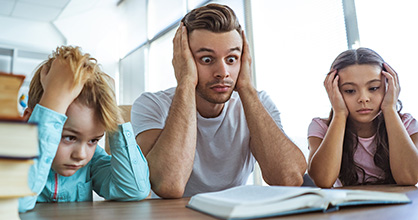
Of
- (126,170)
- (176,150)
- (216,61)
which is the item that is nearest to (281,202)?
(126,170)

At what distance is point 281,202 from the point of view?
40cm

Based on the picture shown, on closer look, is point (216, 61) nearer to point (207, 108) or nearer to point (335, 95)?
point (207, 108)

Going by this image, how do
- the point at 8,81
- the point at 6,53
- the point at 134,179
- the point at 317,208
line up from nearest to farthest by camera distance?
Result: the point at 8,81 → the point at 317,208 → the point at 134,179 → the point at 6,53

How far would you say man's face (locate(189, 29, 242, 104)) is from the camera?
1100 millimetres

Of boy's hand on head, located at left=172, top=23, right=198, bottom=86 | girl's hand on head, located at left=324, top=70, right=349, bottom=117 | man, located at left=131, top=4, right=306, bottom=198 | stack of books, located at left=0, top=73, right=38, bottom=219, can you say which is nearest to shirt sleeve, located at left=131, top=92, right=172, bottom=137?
man, located at left=131, top=4, right=306, bottom=198

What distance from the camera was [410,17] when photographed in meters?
1.59

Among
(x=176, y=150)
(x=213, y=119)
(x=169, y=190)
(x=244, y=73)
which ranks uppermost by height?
(x=244, y=73)

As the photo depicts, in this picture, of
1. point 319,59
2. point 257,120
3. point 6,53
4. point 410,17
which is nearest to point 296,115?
point 319,59

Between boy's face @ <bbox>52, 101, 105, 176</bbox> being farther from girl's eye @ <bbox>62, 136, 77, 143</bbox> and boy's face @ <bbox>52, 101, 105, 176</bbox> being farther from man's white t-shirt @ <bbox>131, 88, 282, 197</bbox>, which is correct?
man's white t-shirt @ <bbox>131, 88, 282, 197</bbox>

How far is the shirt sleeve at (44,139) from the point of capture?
1.56 ft

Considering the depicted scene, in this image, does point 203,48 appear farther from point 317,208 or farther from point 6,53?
point 6,53

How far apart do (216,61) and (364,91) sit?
57 centimetres

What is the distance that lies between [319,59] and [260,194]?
5.89ft

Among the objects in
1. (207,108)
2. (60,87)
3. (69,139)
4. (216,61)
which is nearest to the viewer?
(60,87)
